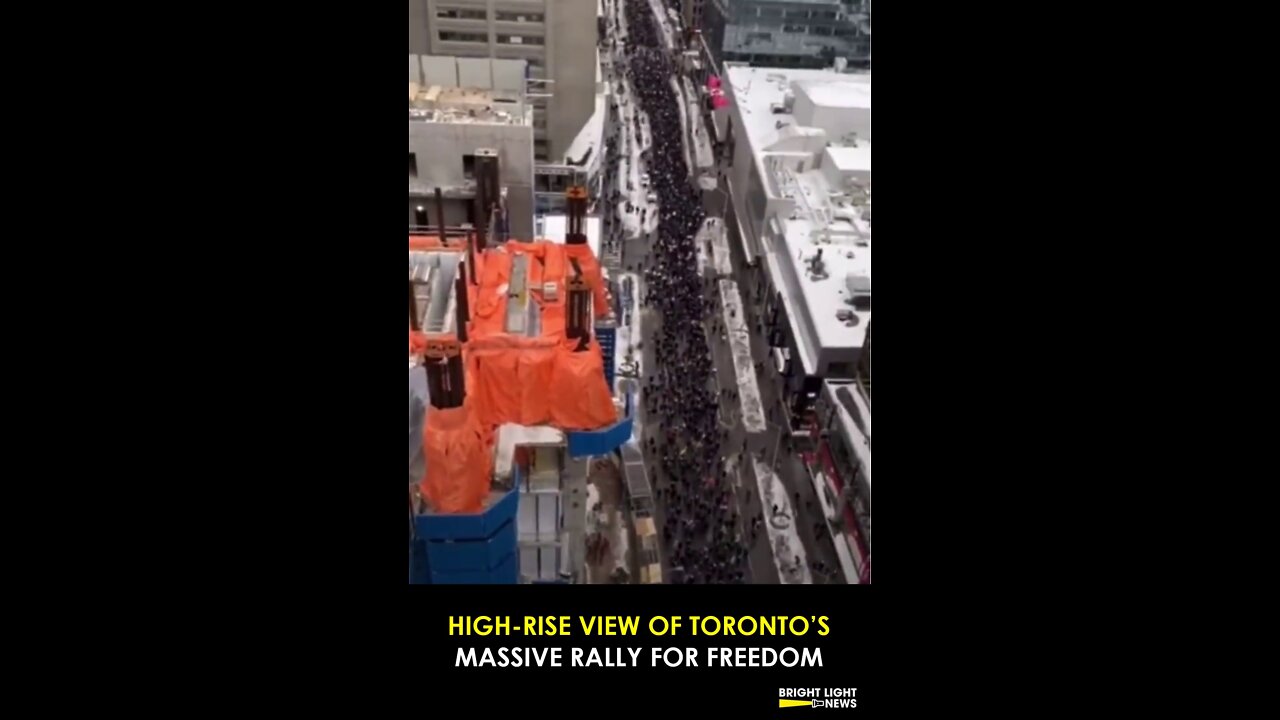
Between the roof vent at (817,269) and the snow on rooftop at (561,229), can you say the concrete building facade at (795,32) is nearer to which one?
the roof vent at (817,269)

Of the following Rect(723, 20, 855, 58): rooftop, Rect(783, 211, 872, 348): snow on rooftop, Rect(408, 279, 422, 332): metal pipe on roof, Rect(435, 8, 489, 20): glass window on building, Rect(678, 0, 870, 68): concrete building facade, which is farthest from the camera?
Rect(723, 20, 855, 58): rooftop

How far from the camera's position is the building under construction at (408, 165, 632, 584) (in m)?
18.8

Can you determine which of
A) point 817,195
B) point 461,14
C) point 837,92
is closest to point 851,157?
point 817,195

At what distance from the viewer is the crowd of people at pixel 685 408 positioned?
38062mm

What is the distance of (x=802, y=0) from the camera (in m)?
76.6

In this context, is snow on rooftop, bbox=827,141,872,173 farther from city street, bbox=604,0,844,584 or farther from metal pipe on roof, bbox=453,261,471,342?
metal pipe on roof, bbox=453,261,471,342

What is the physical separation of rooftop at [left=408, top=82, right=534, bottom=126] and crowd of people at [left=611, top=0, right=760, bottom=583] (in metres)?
17.5

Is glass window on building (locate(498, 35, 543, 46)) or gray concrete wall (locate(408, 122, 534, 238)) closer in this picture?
gray concrete wall (locate(408, 122, 534, 238))

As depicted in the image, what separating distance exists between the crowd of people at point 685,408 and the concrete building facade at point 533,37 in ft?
37.4

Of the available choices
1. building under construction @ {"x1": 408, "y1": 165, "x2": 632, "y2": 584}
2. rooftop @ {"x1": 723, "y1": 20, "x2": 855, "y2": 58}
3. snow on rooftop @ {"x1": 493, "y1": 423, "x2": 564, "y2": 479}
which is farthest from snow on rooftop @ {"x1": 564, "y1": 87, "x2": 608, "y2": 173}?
snow on rooftop @ {"x1": 493, "y1": 423, "x2": 564, "y2": 479}

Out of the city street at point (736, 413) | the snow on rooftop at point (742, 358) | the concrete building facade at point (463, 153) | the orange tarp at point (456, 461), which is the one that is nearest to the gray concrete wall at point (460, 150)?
the concrete building facade at point (463, 153)

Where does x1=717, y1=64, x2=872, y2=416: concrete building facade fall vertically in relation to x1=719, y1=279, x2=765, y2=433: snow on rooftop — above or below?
above

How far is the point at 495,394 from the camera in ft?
68.3

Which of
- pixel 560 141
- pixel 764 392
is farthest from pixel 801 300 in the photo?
pixel 560 141
